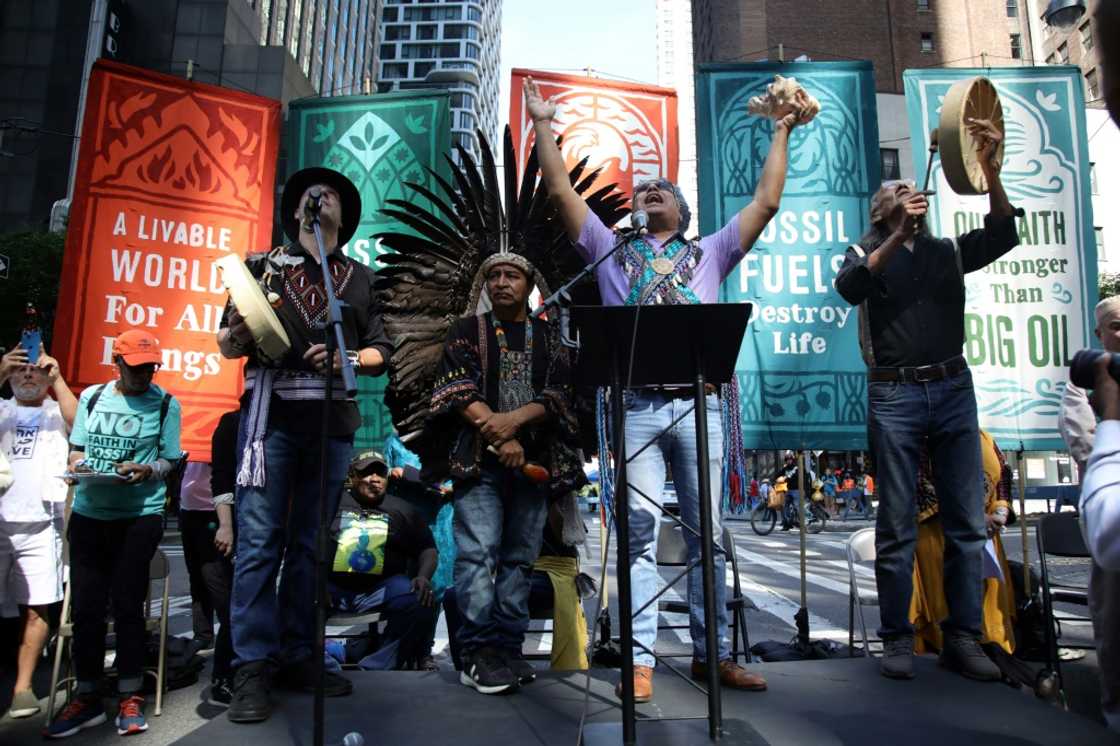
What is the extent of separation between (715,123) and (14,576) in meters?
5.61

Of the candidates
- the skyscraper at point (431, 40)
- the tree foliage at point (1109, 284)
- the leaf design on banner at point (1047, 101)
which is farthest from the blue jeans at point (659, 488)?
the skyscraper at point (431, 40)

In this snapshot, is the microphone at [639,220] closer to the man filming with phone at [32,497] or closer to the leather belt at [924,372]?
the leather belt at [924,372]

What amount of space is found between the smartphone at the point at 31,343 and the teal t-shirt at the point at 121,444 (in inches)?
31.2

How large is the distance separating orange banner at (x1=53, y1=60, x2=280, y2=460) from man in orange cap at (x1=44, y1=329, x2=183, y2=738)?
6.15ft

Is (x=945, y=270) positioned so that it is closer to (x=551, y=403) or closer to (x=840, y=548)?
(x=551, y=403)

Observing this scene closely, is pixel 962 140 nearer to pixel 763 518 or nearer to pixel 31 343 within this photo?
pixel 31 343

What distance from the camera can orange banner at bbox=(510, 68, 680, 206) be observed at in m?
6.49

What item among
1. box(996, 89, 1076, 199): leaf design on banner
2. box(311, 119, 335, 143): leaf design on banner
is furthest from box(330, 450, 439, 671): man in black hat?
box(996, 89, 1076, 199): leaf design on banner

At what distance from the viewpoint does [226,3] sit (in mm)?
33062

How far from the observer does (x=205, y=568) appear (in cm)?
514

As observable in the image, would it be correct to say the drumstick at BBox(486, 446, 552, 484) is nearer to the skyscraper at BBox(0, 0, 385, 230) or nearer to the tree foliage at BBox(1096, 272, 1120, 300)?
the tree foliage at BBox(1096, 272, 1120, 300)

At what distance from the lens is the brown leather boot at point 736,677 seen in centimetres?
321

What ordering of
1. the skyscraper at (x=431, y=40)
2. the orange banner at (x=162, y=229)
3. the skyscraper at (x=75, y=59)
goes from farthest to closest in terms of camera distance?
the skyscraper at (x=431, y=40)
the skyscraper at (x=75, y=59)
the orange banner at (x=162, y=229)

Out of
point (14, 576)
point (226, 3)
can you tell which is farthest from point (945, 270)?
point (226, 3)
